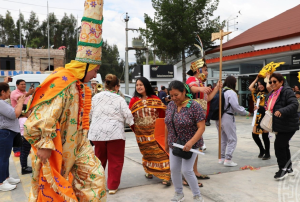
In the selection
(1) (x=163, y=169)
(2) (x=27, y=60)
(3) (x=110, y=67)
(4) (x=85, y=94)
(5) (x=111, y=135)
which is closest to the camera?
(4) (x=85, y=94)

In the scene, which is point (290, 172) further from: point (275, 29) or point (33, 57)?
point (33, 57)

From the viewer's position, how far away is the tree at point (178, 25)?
20156 mm

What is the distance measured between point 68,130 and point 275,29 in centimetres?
1678

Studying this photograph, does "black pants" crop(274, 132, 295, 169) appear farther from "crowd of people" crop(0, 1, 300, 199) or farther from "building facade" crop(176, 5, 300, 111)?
"building facade" crop(176, 5, 300, 111)

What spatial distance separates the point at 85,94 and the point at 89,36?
614mm

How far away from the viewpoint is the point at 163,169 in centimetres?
471

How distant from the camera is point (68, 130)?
2.72 metres

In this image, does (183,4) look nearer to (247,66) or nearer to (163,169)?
(247,66)

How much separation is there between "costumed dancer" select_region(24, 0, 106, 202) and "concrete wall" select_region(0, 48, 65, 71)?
35076 millimetres

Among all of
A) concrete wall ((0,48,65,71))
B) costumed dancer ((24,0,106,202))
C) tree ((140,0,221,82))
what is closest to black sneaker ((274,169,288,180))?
costumed dancer ((24,0,106,202))

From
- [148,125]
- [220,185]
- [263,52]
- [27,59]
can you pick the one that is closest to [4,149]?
[148,125]

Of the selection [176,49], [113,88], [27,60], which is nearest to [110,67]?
[27,60]

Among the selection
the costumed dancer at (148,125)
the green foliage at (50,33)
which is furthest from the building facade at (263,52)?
the green foliage at (50,33)

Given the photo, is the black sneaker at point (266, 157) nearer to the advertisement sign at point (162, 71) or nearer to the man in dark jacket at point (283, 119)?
the man in dark jacket at point (283, 119)
